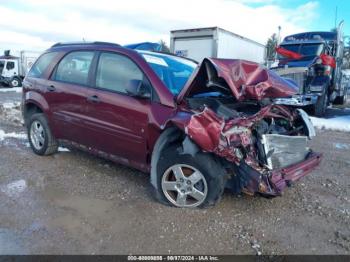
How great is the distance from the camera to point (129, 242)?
3107 millimetres

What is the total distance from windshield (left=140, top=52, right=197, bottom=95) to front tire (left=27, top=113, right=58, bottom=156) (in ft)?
6.91

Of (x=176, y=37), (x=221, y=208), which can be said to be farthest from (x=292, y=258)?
(x=176, y=37)

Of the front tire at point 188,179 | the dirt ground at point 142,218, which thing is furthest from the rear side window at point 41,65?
the front tire at point 188,179

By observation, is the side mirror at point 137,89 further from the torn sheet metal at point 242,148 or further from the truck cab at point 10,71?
the truck cab at point 10,71

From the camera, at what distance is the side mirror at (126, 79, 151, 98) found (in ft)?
12.6

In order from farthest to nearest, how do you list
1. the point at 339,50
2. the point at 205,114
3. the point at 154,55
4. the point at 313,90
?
the point at 339,50
the point at 313,90
the point at 154,55
the point at 205,114

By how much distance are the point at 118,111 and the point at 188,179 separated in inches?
48.3

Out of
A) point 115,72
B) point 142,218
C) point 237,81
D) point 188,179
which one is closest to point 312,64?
point 237,81

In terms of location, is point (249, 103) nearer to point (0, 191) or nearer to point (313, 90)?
point (0, 191)

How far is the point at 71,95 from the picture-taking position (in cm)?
476

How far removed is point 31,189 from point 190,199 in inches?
80.1

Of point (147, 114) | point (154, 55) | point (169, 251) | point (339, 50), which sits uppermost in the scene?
point (339, 50)

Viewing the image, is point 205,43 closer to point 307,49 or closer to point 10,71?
point 307,49

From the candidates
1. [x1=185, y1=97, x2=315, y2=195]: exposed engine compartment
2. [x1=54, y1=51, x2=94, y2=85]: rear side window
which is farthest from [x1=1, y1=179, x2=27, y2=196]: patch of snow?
[x1=185, y1=97, x2=315, y2=195]: exposed engine compartment
